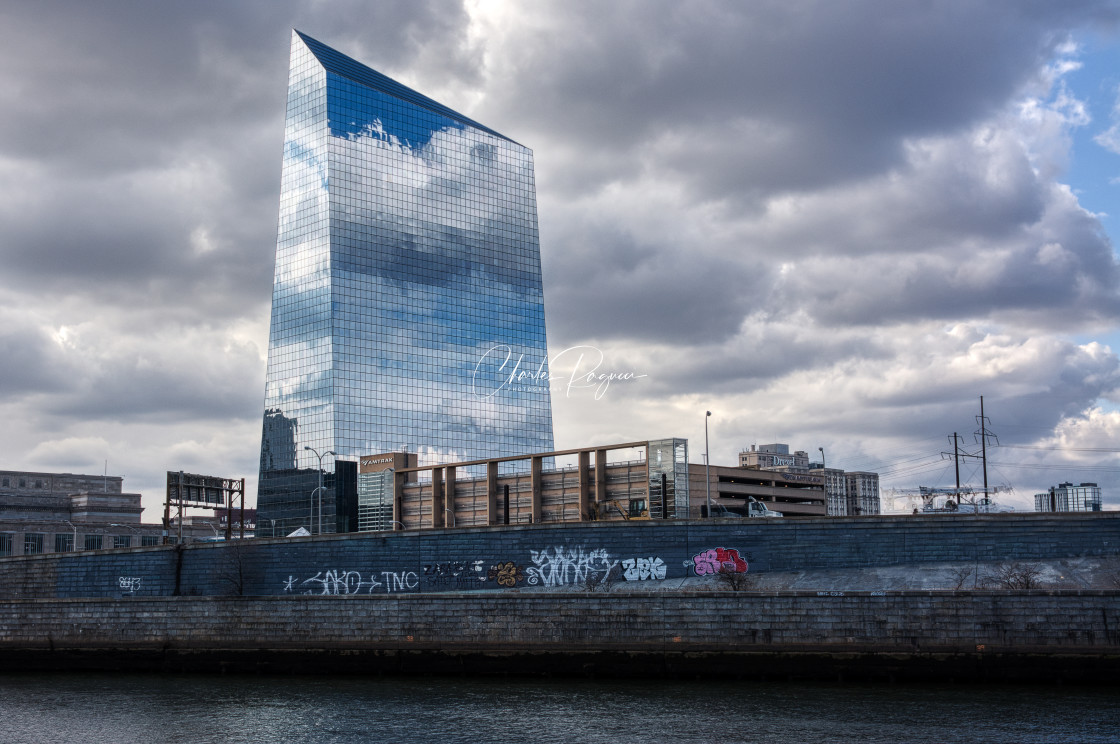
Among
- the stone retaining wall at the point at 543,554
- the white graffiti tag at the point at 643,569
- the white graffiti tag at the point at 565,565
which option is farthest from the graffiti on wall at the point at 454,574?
the white graffiti tag at the point at 643,569

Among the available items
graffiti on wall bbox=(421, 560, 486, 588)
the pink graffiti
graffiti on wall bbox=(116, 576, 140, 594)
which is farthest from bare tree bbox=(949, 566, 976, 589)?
graffiti on wall bbox=(116, 576, 140, 594)

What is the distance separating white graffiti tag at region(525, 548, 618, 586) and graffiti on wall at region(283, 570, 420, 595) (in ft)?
29.7

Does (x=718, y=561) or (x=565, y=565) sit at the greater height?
(x=718, y=561)

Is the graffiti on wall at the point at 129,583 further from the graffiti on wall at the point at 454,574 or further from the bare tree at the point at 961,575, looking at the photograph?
the bare tree at the point at 961,575

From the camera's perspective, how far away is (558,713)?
48.8 metres

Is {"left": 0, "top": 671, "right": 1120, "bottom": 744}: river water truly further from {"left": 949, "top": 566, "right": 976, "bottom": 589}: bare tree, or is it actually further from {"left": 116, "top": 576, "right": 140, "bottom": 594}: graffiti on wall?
{"left": 116, "top": 576, "right": 140, "bottom": 594}: graffiti on wall

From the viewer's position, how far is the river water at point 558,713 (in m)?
43.5

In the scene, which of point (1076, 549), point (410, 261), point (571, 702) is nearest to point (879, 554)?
point (1076, 549)

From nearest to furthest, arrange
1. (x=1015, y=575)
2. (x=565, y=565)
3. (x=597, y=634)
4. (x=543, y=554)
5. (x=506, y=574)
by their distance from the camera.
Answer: (x=597, y=634) < (x=1015, y=575) < (x=565, y=565) < (x=543, y=554) < (x=506, y=574)

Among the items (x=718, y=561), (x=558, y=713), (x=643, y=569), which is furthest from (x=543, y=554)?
(x=558, y=713)

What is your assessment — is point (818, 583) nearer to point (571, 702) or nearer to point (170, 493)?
point (571, 702)

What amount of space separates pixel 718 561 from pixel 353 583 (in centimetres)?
2700

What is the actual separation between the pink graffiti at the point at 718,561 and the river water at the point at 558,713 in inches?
526

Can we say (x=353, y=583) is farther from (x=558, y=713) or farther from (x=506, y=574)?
(x=558, y=713)
